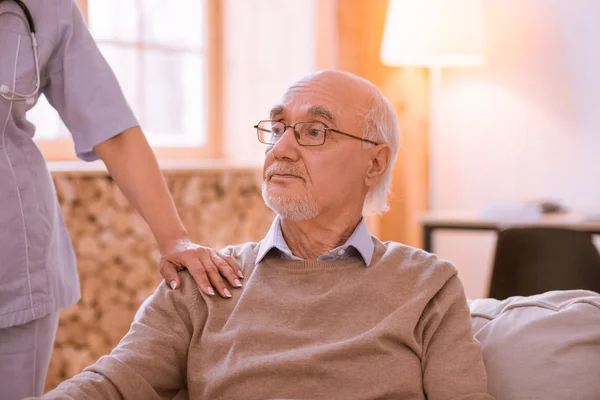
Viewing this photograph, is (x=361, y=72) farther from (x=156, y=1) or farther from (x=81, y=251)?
(x=81, y=251)

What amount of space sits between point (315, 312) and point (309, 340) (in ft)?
0.19

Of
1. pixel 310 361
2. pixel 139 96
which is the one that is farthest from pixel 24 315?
pixel 139 96

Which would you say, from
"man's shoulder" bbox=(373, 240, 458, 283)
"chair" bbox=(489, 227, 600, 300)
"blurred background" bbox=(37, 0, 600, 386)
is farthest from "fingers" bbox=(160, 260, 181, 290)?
"blurred background" bbox=(37, 0, 600, 386)

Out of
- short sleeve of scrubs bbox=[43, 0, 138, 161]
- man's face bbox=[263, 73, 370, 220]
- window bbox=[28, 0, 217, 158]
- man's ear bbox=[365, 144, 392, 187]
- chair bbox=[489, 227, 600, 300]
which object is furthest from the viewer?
window bbox=[28, 0, 217, 158]

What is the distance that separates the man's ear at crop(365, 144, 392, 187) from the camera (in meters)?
1.73

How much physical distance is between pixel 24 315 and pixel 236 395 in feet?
1.33

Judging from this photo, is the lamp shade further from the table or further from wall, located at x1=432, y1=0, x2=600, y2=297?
the table

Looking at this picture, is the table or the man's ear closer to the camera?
the man's ear

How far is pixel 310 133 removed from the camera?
5.45 ft

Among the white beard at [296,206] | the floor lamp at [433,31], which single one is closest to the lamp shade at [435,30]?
the floor lamp at [433,31]

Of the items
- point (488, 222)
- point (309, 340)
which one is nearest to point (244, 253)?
point (309, 340)

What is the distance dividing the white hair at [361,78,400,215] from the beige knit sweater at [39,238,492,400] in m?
0.26

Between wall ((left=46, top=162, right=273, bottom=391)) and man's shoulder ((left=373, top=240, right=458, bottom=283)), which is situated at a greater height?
man's shoulder ((left=373, top=240, right=458, bottom=283))

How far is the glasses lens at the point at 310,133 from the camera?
165cm
